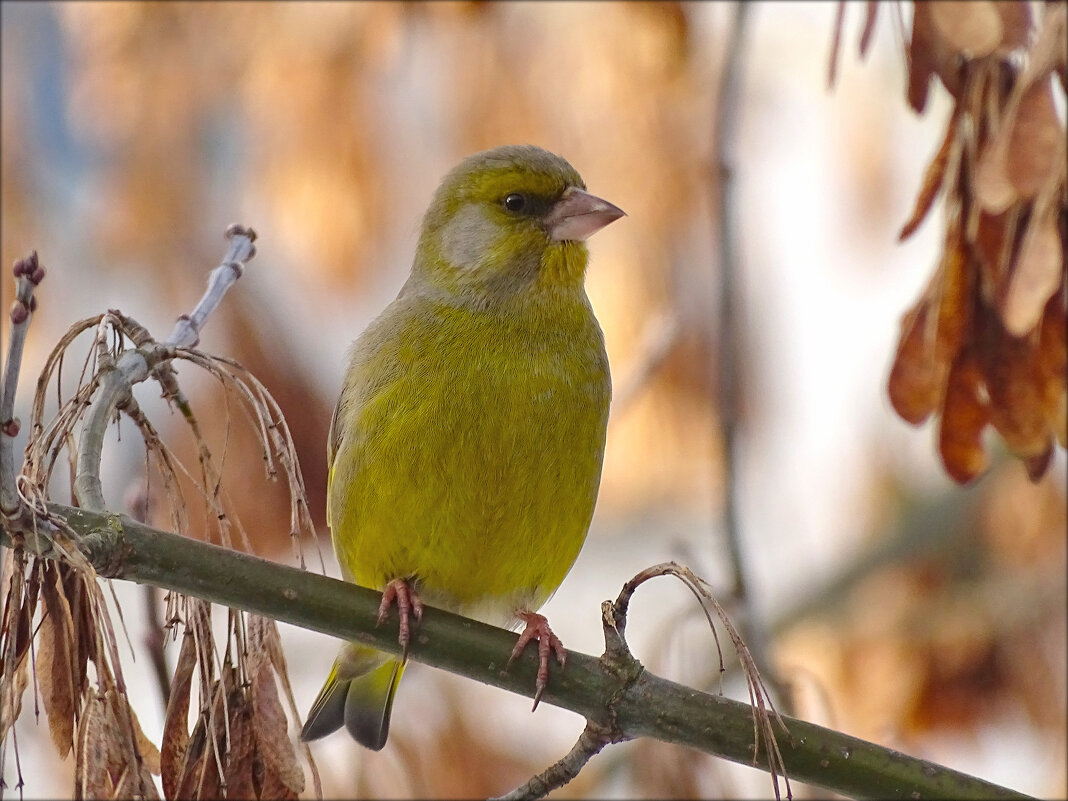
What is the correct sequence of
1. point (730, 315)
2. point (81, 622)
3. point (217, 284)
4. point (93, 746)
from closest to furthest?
point (93, 746) → point (81, 622) → point (217, 284) → point (730, 315)

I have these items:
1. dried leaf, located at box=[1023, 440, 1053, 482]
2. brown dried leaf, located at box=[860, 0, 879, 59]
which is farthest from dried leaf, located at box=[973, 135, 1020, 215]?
dried leaf, located at box=[1023, 440, 1053, 482]

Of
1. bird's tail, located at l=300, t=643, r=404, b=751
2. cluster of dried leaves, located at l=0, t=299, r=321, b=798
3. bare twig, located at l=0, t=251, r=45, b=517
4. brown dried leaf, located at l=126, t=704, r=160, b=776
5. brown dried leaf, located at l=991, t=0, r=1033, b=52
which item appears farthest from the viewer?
bird's tail, located at l=300, t=643, r=404, b=751

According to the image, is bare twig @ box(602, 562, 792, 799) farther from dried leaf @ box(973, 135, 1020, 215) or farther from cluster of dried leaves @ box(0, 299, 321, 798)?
dried leaf @ box(973, 135, 1020, 215)

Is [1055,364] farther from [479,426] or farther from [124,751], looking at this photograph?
[124,751]

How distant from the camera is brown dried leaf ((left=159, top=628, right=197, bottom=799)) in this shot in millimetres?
2459

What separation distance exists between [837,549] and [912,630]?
1225 millimetres

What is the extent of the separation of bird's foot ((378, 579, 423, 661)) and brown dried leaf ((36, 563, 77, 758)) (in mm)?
721

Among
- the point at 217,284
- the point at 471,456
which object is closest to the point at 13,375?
the point at 217,284

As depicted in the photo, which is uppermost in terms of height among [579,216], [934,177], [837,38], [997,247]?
[579,216]

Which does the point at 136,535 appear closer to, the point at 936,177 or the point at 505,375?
the point at 505,375

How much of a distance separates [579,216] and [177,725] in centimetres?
213

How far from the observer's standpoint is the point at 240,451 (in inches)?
211

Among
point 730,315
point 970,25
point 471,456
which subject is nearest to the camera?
point 970,25

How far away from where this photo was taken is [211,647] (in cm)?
252
